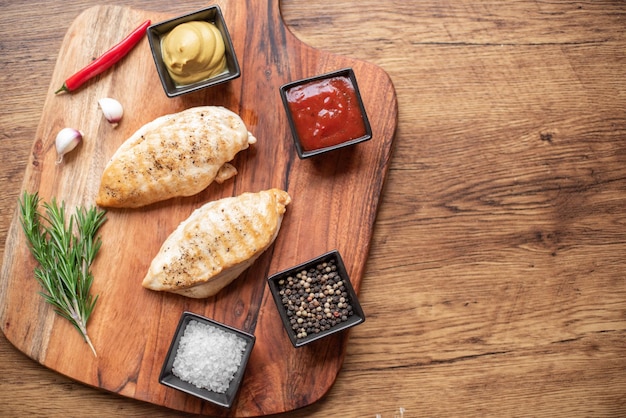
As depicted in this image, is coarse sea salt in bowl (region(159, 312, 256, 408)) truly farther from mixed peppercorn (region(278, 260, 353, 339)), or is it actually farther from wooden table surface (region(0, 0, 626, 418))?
wooden table surface (region(0, 0, 626, 418))

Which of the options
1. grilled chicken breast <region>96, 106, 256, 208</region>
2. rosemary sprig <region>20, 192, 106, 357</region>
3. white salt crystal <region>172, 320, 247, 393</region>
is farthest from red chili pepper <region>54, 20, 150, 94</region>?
white salt crystal <region>172, 320, 247, 393</region>

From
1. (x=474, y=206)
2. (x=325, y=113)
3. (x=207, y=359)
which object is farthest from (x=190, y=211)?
(x=474, y=206)

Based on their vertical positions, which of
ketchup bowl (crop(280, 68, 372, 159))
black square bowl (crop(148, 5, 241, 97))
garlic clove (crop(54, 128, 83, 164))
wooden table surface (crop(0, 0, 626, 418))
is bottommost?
wooden table surface (crop(0, 0, 626, 418))

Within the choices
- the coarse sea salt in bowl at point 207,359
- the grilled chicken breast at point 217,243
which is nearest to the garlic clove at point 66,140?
the grilled chicken breast at point 217,243

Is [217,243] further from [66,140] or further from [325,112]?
[66,140]

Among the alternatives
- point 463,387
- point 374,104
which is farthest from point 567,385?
point 374,104
